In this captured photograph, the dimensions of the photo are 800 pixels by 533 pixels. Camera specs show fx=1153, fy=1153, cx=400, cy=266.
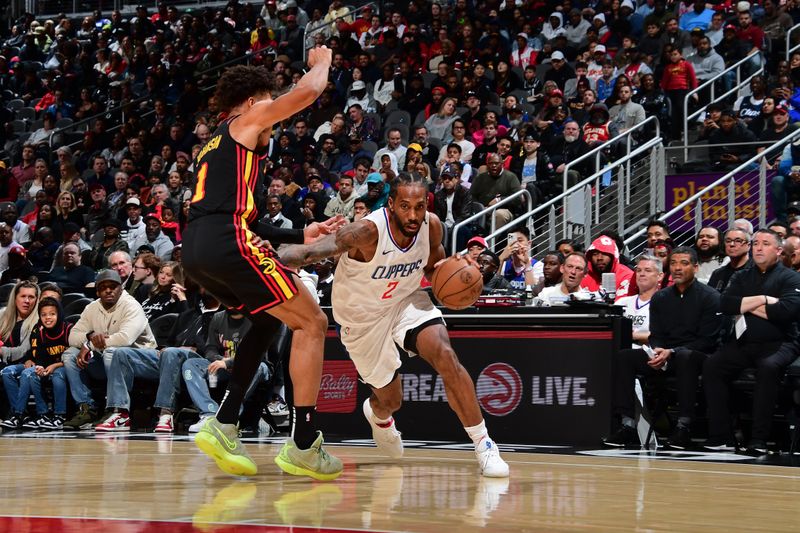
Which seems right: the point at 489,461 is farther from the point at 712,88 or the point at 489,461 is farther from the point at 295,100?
the point at 712,88

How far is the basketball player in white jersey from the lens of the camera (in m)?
5.87

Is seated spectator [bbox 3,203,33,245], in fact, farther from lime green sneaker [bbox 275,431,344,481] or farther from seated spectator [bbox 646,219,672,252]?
lime green sneaker [bbox 275,431,344,481]

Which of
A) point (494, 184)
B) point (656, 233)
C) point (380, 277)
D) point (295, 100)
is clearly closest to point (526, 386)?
point (656, 233)

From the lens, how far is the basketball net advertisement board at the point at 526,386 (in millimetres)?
8328

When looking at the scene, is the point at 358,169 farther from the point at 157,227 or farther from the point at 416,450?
the point at 416,450

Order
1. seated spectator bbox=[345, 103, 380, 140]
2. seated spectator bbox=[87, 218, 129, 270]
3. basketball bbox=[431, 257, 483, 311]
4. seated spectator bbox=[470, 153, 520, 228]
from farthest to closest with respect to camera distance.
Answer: seated spectator bbox=[345, 103, 380, 140], seated spectator bbox=[87, 218, 129, 270], seated spectator bbox=[470, 153, 520, 228], basketball bbox=[431, 257, 483, 311]

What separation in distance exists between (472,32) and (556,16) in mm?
1268

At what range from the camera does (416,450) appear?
310 inches

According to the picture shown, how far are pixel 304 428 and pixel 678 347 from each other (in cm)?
406

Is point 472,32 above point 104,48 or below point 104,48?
below

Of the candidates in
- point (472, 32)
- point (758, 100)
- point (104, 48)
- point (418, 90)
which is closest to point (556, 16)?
point (472, 32)

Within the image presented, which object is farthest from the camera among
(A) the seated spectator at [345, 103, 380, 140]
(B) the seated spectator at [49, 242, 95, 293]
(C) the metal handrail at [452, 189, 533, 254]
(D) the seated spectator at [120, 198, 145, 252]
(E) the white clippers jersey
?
(A) the seated spectator at [345, 103, 380, 140]

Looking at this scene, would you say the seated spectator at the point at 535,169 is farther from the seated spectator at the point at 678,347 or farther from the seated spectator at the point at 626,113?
the seated spectator at the point at 678,347

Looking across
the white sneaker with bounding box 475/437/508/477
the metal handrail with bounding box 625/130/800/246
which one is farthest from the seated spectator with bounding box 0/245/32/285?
the white sneaker with bounding box 475/437/508/477
